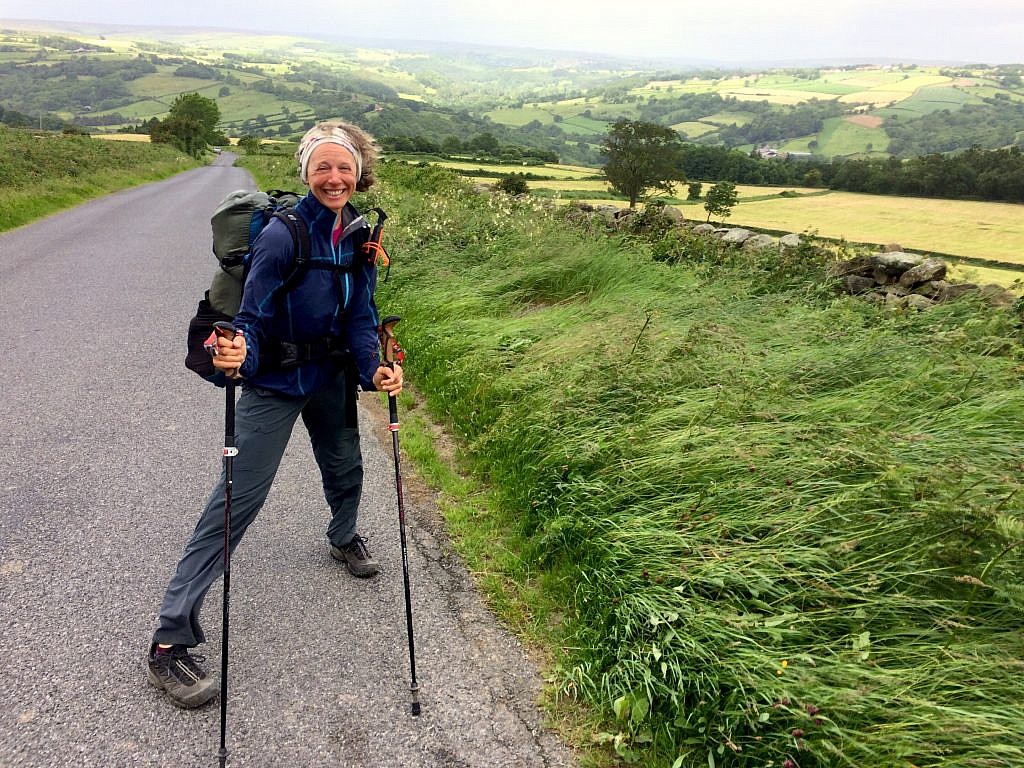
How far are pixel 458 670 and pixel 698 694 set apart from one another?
1151mm

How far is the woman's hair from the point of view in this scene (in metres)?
2.87

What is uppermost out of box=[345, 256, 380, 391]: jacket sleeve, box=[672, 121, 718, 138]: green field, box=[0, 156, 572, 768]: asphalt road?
box=[672, 121, 718, 138]: green field

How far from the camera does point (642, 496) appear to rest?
361 cm

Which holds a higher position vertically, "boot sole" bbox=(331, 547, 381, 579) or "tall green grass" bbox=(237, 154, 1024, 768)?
"tall green grass" bbox=(237, 154, 1024, 768)

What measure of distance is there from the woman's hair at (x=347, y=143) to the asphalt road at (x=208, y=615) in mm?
2301

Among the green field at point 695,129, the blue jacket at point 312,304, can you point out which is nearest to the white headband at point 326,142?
the blue jacket at point 312,304

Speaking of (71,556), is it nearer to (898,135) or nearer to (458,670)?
(458,670)

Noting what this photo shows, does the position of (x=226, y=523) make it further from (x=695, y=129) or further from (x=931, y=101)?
(x=695, y=129)

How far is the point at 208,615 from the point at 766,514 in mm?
3050

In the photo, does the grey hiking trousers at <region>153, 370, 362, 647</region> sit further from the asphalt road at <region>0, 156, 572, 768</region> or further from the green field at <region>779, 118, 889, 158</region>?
the green field at <region>779, 118, 889, 158</region>

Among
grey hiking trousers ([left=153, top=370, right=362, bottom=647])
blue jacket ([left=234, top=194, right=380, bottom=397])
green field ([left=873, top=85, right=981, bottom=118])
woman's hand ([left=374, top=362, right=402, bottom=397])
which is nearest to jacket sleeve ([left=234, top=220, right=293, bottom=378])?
blue jacket ([left=234, top=194, right=380, bottom=397])

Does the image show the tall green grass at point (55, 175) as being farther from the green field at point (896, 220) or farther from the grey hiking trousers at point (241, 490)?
the green field at point (896, 220)

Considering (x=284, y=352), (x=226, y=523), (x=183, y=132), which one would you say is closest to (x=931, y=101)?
(x=284, y=352)

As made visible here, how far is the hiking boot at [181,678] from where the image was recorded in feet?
8.59
